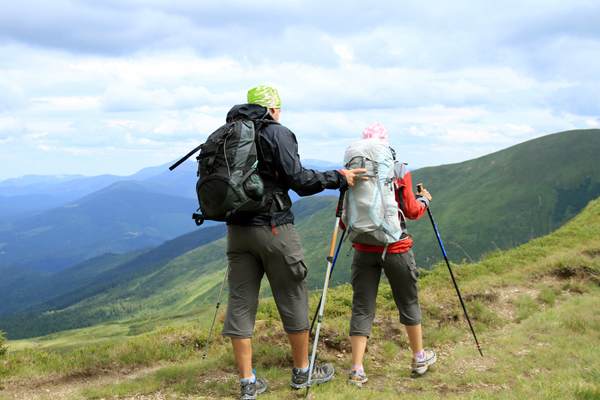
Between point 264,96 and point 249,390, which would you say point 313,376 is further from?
point 264,96

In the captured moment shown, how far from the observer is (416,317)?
6.02m

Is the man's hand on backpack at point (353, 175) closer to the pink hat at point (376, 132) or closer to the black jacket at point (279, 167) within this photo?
the black jacket at point (279, 167)

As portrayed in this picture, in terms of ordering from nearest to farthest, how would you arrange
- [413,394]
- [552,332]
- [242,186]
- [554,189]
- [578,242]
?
[242,186] < [413,394] < [552,332] < [578,242] < [554,189]

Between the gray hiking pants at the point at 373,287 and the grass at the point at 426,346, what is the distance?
852 mm

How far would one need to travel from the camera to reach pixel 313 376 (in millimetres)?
5559

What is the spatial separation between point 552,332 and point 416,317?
3595mm

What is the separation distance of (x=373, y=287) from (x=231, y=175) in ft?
9.20

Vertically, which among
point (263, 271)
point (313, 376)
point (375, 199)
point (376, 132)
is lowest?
point (313, 376)

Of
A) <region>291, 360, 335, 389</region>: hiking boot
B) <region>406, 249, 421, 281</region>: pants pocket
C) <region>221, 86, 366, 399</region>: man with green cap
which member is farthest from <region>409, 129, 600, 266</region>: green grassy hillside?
<region>221, 86, 366, 399</region>: man with green cap

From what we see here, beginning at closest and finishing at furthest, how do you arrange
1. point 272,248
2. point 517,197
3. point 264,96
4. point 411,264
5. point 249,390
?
point 272,248
point 249,390
point 264,96
point 411,264
point 517,197

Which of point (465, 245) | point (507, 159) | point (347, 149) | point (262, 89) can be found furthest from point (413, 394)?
point (507, 159)

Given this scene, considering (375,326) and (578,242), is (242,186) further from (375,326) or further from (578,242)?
(578,242)

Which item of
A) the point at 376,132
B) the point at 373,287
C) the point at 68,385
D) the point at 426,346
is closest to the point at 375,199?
the point at 376,132

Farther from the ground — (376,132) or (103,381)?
(376,132)
